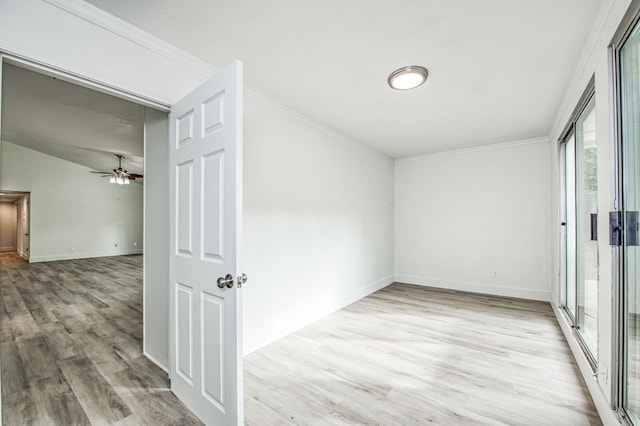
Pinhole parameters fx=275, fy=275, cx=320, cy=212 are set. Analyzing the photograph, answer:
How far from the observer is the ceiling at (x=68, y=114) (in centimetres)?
285

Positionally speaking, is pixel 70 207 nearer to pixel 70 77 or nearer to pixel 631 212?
pixel 70 77

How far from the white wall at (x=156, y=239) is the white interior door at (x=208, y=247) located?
0.38 m

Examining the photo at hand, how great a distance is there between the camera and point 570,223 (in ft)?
10.2

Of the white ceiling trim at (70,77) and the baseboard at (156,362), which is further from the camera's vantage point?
the baseboard at (156,362)

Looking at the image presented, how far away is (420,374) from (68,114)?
208 inches

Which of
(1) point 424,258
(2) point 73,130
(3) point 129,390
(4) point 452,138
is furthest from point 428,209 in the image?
(2) point 73,130

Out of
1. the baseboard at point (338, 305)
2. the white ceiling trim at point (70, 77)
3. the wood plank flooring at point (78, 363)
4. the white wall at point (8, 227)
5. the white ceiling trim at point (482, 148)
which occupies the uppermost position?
Result: the white ceiling trim at point (482, 148)

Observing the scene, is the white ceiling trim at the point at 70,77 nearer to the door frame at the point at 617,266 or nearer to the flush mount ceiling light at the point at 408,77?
the flush mount ceiling light at the point at 408,77

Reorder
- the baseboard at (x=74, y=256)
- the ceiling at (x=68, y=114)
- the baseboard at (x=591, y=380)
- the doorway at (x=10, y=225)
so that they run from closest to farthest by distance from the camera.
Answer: the baseboard at (x=591, y=380) < the ceiling at (x=68, y=114) < the baseboard at (x=74, y=256) < the doorway at (x=10, y=225)

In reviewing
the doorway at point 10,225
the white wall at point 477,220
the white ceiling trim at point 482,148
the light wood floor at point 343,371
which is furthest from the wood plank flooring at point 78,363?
the doorway at point 10,225

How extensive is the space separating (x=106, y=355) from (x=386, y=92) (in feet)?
12.1

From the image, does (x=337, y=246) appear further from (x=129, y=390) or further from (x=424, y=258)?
(x=129, y=390)

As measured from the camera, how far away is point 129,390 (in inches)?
81.9

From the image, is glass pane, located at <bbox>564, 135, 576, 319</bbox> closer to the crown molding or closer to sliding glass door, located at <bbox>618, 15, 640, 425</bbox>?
sliding glass door, located at <bbox>618, 15, 640, 425</bbox>
